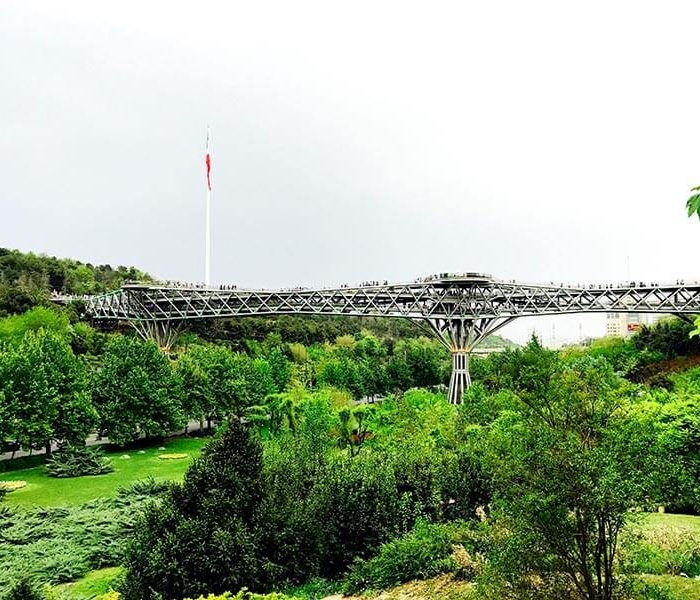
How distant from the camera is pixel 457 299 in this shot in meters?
A: 40.4

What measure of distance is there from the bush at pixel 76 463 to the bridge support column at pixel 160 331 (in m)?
27.0

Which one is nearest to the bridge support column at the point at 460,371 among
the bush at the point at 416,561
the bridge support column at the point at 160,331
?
the bridge support column at the point at 160,331

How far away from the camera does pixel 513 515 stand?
24.2 ft

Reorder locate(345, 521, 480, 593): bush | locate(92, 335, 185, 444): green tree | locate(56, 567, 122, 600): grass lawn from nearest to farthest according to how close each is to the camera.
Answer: locate(345, 521, 480, 593): bush → locate(56, 567, 122, 600): grass lawn → locate(92, 335, 185, 444): green tree

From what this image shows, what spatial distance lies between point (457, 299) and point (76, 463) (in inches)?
995

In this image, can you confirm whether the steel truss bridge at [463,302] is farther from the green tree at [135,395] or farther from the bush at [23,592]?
the bush at [23,592]

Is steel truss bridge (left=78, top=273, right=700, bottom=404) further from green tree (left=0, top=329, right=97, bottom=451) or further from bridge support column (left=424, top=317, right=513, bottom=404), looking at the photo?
green tree (left=0, top=329, right=97, bottom=451)

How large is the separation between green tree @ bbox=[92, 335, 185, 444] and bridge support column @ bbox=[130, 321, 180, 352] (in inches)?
816

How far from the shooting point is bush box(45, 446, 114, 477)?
23312mm

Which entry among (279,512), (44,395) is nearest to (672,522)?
(279,512)

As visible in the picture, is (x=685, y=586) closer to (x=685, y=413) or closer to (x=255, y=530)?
(x=685, y=413)

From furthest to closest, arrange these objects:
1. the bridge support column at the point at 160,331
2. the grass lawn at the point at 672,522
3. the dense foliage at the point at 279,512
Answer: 1. the bridge support column at the point at 160,331
2. the grass lawn at the point at 672,522
3. the dense foliage at the point at 279,512

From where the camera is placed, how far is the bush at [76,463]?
23312mm

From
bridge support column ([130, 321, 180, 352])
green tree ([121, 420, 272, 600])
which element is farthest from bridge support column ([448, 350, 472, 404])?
green tree ([121, 420, 272, 600])
